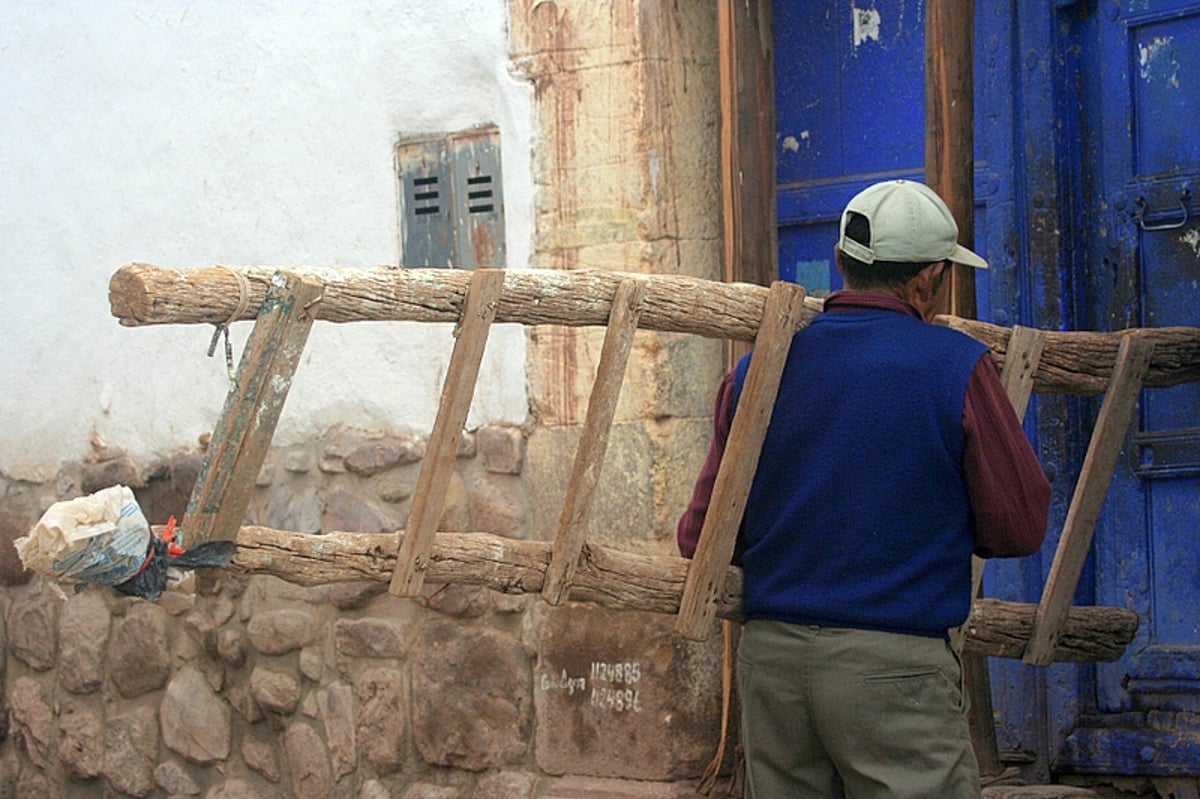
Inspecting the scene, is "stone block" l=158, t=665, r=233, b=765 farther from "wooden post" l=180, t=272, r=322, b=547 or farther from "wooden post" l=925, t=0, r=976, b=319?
"wooden post" l=925, t=0, r=976, b=319

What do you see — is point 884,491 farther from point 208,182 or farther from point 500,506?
point 208,182

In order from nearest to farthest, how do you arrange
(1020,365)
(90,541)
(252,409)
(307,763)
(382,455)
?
(90,541), (252,409), (1020,365), (382,455), (307,763)

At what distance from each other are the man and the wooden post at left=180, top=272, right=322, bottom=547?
2.74ft

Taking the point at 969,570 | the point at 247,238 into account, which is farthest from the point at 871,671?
the point at 247,238

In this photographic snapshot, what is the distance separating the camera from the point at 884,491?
9.18 ft

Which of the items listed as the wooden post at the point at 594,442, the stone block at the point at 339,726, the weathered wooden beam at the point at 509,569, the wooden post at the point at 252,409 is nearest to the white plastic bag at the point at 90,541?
the wooden post at the point at 252,409

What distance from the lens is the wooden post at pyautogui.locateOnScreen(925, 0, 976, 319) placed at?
3.70 meters

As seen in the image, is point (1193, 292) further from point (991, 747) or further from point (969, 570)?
point (969, 570)

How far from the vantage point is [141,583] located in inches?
110

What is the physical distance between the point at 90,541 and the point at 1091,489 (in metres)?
2.03

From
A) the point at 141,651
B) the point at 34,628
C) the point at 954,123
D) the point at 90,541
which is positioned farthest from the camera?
the point at 34,628

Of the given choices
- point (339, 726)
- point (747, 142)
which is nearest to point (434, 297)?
point (747, 142)

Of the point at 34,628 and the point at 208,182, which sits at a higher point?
the point at 208,182

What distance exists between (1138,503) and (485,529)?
162 cm
